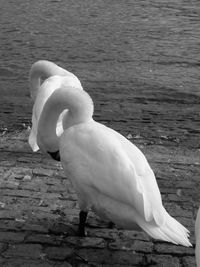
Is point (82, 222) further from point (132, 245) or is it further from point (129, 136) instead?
point (129, 136)

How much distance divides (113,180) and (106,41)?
8.46 meters

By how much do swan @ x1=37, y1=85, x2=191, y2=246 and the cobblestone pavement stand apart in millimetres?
205

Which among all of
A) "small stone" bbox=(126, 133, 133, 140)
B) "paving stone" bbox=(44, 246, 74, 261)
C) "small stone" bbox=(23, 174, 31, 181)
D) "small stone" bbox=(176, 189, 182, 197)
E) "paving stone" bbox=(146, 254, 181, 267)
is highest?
"paving stone" bbox=(146, 254, 181, 267)

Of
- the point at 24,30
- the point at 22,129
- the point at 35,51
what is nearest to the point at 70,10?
the point at 24,30

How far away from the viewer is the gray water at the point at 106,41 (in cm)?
944

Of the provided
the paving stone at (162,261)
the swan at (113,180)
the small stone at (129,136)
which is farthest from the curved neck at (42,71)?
the paving stone at (162,261)

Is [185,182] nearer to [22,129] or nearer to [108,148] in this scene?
[108,148]

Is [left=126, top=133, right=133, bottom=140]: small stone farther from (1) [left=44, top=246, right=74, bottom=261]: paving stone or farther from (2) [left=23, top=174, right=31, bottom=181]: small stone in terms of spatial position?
(1) [left=44, top=246, right=74, bottom=261]: paving stone

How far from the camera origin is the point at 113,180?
399 cm

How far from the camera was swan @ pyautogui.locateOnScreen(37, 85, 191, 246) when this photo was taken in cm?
384

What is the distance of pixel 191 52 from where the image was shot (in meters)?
11.4

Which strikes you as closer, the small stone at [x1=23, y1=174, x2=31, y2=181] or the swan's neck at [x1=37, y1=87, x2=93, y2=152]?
the swan's neck at [x1=37, y1=87, x2=93, y2=152]

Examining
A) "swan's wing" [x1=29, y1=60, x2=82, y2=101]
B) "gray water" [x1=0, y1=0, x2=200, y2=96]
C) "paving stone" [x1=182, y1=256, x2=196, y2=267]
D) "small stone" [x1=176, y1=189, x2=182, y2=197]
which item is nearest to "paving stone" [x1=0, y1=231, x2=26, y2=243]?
"paving stone" [x1=182, y1=256, x2=196, y2=267]

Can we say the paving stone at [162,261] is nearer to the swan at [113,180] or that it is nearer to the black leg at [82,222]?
the swan at [113,180]
